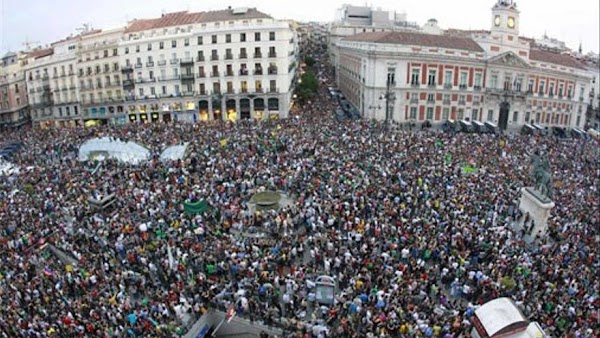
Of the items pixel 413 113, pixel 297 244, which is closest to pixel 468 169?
pixel 297 244

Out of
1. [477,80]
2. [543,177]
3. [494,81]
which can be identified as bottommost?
[543,177]

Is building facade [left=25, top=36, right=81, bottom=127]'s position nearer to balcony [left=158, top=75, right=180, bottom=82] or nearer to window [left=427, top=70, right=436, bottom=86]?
balcony [left=158, top=75, right=180, bottom=82]

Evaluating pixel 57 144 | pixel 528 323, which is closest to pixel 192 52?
pixel 57 144

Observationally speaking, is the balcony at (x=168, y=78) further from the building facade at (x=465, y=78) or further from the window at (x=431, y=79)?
the window at (x=431, y=79)

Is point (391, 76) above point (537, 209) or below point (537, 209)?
above

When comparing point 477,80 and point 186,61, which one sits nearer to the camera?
point 477,80

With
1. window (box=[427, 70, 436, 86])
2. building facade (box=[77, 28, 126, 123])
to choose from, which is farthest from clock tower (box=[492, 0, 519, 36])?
building facade (box=[77, 28, 126, 123])

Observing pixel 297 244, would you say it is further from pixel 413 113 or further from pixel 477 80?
pixel 477 80
